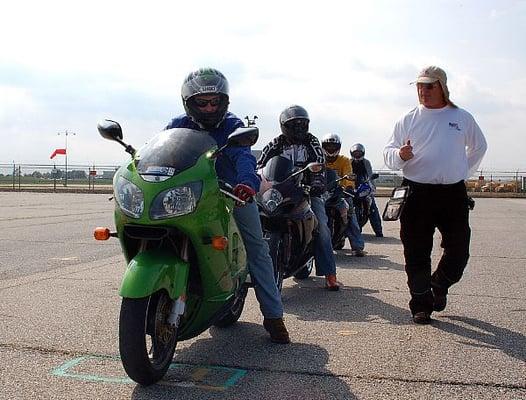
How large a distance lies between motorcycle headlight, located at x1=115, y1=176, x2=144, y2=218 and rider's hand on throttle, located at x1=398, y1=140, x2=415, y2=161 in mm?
2431

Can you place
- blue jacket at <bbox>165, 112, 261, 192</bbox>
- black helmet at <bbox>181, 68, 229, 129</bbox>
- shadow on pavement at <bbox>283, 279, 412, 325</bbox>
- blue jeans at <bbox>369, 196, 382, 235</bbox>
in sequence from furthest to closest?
blue jeans at <bbox>369, 196, 382, 235</bbox>, shadow on pavement at <bbox>283, 279, 412, 325</bbox>, blue jacket at <bbox>165, 112, 261, 192</bbox>, black helmet at <bbox>181, 68, 229, 129</bbox>

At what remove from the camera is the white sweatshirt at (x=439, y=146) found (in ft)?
18.8

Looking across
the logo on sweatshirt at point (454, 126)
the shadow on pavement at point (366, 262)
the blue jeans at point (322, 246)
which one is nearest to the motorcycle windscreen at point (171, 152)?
the logo on sweatshirt at point (454, 126)

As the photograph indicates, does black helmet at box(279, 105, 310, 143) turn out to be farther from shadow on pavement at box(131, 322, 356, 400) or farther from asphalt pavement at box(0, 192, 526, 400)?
shadow on pavement at box(131, 322, 356, 400)

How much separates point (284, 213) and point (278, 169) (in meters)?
0.42

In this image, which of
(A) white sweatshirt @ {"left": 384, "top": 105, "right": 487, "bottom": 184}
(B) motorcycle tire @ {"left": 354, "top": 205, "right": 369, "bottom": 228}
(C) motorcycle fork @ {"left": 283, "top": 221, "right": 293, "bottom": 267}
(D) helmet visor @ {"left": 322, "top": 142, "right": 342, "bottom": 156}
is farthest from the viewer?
(B) motorcycle tire @ {"left": 354, "top": 205, "right": 369, "bottom": 228}

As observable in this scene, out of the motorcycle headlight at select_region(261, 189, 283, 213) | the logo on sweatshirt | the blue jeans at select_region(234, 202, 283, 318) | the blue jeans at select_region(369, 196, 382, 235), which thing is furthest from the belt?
the blue jeans at select_region(369, 196, 382, 235)

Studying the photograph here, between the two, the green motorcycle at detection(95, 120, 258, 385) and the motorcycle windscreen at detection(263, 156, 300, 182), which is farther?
the motorcycle windscreen at detection(263, 156, 300, 182)

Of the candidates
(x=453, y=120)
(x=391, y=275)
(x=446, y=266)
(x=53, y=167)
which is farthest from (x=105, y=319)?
(x=53, y=167)

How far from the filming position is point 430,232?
19.5 feet

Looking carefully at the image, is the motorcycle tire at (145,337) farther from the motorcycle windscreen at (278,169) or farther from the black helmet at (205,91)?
the motorcycle windscreen at (278,169)

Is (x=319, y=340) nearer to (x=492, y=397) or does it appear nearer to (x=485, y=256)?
(x=492, y=397)

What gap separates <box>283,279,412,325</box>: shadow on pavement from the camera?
6.11m

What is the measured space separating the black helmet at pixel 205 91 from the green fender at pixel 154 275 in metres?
1.14
